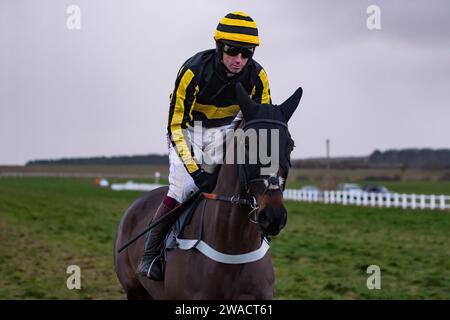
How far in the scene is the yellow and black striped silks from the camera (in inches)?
220

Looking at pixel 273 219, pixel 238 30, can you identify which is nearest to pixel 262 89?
pixel 238 30

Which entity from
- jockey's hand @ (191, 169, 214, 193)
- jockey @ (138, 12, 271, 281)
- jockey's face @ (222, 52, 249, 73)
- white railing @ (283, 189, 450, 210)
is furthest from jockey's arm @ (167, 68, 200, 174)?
white railing @ (283, 189, 450, 210)

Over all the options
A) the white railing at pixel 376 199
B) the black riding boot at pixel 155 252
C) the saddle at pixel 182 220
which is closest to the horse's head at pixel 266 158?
the saddle at pixel 182 220

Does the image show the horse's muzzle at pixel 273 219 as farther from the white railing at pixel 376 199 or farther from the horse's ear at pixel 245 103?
the white railing at pixel 376 199

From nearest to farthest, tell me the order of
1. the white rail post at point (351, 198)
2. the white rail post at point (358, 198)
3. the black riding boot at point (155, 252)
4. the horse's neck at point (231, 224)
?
the horse's neck at point (231, 224), the black riding boot at point (155, 252), the white rail post at point (358, 198), the white rail post at point (351, 198)

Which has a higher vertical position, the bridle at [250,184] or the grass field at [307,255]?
the bridle at [250,184]

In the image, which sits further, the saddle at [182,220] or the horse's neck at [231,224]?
the saddle at [182,220]

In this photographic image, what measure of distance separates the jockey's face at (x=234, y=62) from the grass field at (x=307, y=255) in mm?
6187

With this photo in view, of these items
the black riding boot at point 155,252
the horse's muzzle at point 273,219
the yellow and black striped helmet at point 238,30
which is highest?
the yellow and black striped helmet at point 238,30

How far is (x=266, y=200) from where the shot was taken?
4.61 meters

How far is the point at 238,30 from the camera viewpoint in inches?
212

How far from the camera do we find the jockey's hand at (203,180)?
17.8 ft
